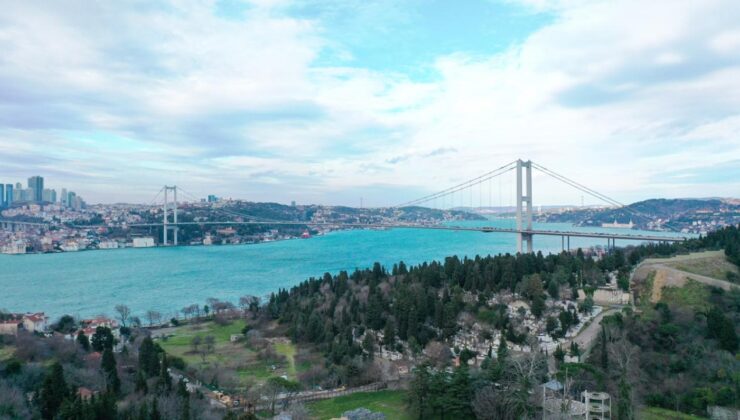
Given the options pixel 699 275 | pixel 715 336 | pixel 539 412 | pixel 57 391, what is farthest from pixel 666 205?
pixel 57 391

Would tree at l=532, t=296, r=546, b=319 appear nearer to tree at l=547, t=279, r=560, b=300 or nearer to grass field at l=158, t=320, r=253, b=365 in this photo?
tree at l=547, t=279, r=560, b=300

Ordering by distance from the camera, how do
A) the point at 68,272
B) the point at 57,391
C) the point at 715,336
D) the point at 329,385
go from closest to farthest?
the point at 57,391
the point at 715,336
the point at 329,385
the point at 68,272

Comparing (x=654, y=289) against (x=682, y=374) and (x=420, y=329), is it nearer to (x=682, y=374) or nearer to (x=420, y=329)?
(x=682, y=374)

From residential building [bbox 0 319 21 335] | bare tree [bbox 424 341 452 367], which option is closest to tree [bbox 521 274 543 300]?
bare tree [bbox 424 341 452 367]

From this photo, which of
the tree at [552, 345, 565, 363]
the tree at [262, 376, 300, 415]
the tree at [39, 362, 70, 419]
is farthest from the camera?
the tree at [552, 345, 565, 363]

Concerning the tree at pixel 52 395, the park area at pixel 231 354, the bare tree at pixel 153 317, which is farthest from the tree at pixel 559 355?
the bare tree at pixel 153 317

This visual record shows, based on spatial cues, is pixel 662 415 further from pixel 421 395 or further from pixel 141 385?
pixel 141 385
